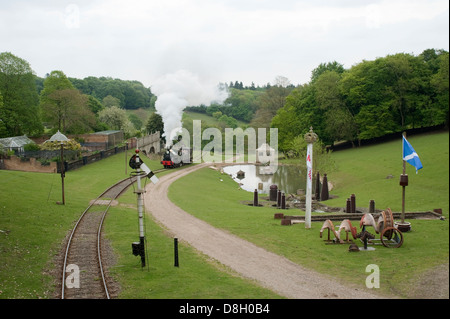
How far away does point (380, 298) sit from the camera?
1227cm

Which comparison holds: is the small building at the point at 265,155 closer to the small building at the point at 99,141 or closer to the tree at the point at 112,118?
the small building at the point at 99,141

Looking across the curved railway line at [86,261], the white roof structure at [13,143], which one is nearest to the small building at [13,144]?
the white roof structure at [13,143]

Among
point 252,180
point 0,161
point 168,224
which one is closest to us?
point 168,224

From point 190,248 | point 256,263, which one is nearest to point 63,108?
point 190,248

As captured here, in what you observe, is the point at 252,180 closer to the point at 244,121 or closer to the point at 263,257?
the point at 263,257

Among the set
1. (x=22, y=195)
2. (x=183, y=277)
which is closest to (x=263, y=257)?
(x=183, y=277)

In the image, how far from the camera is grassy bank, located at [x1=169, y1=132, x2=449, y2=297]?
1546 cm

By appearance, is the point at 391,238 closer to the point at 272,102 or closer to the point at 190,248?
the point at 190,248

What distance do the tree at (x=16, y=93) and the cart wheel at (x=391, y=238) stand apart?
42.5 m

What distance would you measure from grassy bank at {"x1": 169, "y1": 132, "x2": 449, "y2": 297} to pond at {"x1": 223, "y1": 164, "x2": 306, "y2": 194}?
9.56ft

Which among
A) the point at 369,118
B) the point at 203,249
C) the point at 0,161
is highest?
the point at 369,118

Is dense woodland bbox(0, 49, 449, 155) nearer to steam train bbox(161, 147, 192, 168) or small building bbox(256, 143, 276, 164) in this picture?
small building bbox(256, 143, 276, 164)

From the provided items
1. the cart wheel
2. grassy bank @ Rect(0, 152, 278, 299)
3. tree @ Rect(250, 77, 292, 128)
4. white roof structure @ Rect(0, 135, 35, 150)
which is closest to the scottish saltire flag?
the cart wheel

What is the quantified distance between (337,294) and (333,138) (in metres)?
58.4
